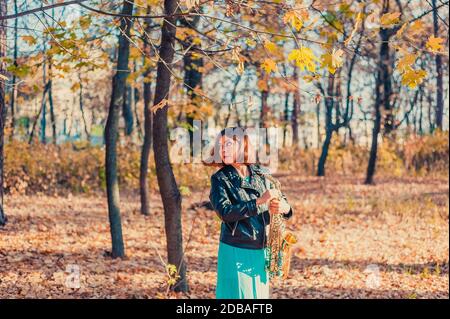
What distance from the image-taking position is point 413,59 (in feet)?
12.5

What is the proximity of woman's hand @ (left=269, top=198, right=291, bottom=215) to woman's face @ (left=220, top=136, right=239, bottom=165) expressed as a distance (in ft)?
1.22

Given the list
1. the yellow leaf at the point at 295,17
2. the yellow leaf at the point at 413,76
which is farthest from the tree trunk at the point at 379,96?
the yellow leaf at the point at 295,17

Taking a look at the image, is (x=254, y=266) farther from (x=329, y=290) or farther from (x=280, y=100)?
(x=280, y=100)

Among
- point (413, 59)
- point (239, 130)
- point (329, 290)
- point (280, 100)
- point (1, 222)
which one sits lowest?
point (329, 290)

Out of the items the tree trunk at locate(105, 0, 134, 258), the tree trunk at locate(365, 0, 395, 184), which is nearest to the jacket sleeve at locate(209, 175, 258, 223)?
the tree trunk at locate(105, 0, 134, 258)

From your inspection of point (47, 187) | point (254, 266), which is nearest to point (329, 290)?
point (254, 266)

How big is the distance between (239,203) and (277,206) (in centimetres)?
25

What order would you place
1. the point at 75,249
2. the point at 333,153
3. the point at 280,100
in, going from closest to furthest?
the point at 75,249
the point at 333,153
the point at 280,100

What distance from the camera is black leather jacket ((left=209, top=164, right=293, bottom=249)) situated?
3.88 meters

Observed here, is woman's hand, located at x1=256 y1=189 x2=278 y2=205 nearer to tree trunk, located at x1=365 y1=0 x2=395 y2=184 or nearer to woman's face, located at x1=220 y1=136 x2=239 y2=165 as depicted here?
woman's face, located at x1=220 y1=136 x2=239 y2=165

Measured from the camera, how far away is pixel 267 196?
3695 millimetres

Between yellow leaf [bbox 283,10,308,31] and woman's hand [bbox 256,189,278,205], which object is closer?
woman's hand [bbox 256,189,278,205]

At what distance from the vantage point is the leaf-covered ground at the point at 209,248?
727 centimetres
